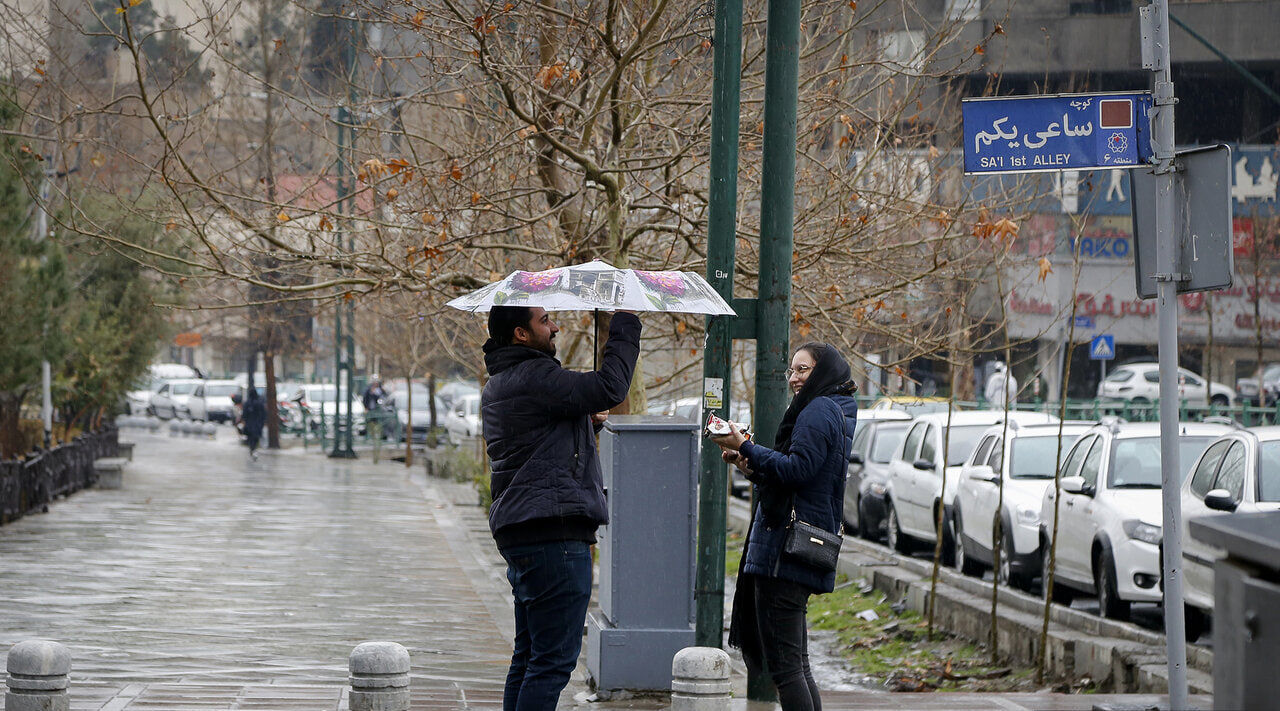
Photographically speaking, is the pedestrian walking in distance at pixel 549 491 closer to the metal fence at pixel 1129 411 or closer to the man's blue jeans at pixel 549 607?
the man's blue jeans at pixel 549 607

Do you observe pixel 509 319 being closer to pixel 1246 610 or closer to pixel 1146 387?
pixel 1246 610

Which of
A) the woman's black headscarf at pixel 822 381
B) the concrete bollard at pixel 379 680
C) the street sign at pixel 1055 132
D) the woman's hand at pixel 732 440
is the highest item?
the street sign at pixel 1055 132

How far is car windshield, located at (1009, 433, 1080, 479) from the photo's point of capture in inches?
596

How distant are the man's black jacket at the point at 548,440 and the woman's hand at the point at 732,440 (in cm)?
53

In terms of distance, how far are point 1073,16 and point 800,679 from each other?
27.0 metres

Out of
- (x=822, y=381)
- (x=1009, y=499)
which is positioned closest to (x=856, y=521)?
(x=1009, y=499)

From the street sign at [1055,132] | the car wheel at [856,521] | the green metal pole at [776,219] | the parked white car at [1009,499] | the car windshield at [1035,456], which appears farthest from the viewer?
the car wheel at [856,521]

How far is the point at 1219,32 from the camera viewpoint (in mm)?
43406

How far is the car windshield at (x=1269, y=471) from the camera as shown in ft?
35.6

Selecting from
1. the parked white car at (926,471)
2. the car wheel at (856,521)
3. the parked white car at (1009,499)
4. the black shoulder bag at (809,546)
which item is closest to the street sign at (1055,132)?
the black shoulder bag at (809,546)

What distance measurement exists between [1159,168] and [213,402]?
54884 millimetres

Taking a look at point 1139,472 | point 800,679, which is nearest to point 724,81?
point 800,679

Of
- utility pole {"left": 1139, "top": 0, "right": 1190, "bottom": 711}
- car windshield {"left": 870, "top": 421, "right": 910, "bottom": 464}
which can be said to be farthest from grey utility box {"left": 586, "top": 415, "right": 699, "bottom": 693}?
car windshield {"left": 870, "top": 421, "right": 910, "bottom": 464}

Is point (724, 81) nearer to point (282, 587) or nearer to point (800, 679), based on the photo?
point (800, 679)
